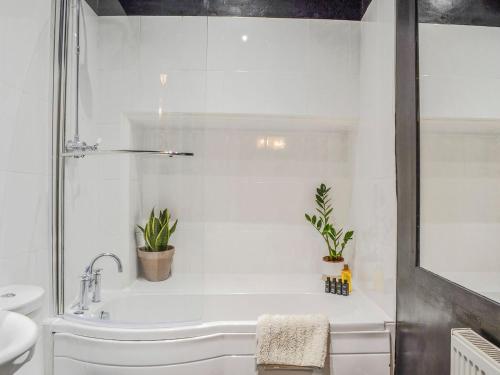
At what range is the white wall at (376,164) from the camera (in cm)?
156

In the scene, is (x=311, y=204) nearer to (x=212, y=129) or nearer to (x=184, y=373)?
(x=212, y=129)

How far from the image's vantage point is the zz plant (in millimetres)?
2043

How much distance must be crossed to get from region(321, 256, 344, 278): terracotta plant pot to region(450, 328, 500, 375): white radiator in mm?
1019

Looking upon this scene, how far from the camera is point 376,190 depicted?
174cm

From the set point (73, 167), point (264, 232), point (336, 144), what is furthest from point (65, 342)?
point (336, 144)

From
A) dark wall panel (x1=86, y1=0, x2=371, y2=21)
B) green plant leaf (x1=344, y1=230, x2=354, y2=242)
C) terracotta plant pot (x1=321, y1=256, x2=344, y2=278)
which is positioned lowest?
terracotta plant pot (x1=321, y1=256, x2=344, y2=278)

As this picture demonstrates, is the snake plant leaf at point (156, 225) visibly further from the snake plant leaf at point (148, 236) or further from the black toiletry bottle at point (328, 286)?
the black toiletry bottle at point (328, 286)

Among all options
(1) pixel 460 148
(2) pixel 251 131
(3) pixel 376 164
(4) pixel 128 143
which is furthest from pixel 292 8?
(1) pixel 460 148

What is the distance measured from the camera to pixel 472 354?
871mm

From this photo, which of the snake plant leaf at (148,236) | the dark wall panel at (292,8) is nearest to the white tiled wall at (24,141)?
the snake plant leaf at (148,236)

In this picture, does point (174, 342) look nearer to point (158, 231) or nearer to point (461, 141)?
point (158, 231)

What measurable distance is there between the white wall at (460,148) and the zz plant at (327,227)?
781 mm

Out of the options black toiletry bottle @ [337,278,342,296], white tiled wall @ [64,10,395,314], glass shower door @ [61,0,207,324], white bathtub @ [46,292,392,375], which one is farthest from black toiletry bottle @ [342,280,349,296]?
glass shower door @ [61,0,207,324]

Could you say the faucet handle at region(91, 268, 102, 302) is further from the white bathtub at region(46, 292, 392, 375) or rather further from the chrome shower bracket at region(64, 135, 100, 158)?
the chrome shower bracket at region(64, 135, 100, 158)
